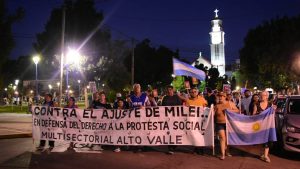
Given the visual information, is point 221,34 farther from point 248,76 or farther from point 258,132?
point 258,132

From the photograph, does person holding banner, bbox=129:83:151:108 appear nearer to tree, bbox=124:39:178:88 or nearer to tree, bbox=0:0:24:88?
tree, bbox=0:0:24:88

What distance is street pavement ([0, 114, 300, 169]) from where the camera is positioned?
974cm

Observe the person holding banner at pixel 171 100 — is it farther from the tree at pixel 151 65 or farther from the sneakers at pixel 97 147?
the tree at pixel 151 65

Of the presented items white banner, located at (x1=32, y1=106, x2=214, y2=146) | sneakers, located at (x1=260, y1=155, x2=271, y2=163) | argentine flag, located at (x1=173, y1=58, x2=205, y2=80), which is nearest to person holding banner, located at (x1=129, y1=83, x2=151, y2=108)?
white banner, located at (x1=32, y1=106, x2=214, y2=146)

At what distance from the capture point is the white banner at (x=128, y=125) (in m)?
11.1

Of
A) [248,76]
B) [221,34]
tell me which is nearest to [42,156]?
[248,76]

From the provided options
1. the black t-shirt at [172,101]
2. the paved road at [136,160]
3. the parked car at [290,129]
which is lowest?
the paved road at [136,160]

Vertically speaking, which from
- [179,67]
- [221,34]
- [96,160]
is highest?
[221,34]

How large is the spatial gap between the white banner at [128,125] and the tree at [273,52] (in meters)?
35.4

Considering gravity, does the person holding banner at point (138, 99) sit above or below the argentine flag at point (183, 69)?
below

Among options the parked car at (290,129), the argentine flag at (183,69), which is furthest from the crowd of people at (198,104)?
the argentine flag at (183,69)

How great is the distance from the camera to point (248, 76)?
60.6m

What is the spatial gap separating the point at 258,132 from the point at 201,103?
5.66ft

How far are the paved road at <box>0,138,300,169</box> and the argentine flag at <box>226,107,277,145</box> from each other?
48cm
